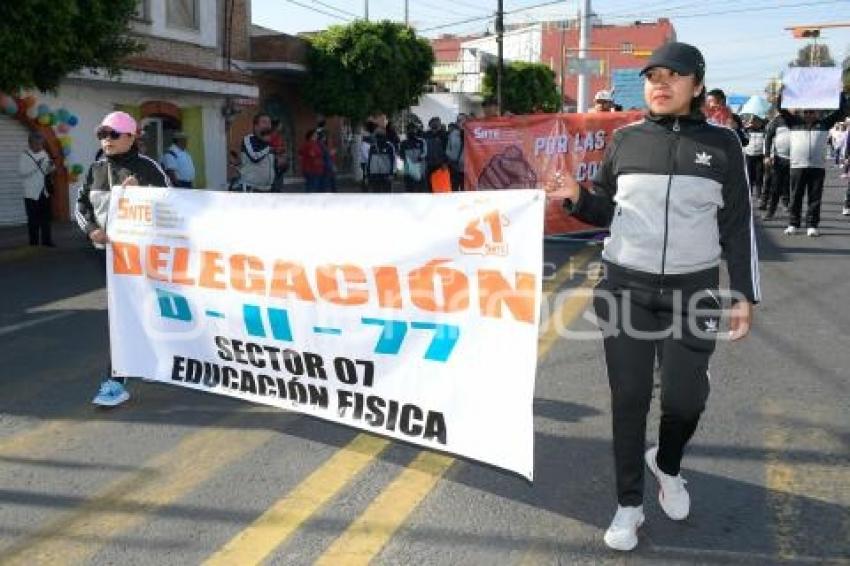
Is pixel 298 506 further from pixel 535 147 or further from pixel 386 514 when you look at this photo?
pixel 535 147

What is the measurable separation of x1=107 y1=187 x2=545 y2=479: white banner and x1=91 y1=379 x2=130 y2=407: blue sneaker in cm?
15

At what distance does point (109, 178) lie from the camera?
501 centimetres

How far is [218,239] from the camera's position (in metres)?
4.43

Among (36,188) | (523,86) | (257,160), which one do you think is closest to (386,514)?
(257,160)

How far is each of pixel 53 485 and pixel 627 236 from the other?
278cm

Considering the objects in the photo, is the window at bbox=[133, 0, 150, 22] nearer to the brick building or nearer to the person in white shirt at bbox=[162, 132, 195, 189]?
the brick building

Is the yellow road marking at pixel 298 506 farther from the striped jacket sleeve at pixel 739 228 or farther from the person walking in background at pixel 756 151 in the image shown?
the person walking in background at pixel 756 151

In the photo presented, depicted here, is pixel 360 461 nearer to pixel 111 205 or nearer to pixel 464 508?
pixel 464 508

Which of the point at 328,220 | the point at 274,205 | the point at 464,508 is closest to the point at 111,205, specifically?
the point at 274,205

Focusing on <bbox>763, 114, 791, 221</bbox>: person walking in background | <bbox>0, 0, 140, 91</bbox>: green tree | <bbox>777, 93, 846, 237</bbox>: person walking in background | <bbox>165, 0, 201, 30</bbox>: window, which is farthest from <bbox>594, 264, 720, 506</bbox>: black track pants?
<bbox>165, 0, 201, 30</bbox>: window

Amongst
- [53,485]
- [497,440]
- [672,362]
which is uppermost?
[672,362]

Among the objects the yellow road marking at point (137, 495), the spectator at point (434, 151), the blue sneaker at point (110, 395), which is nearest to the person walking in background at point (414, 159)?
the spectator at point (434, 151)

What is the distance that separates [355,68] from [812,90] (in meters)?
17.5

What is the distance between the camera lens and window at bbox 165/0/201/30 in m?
21.5
